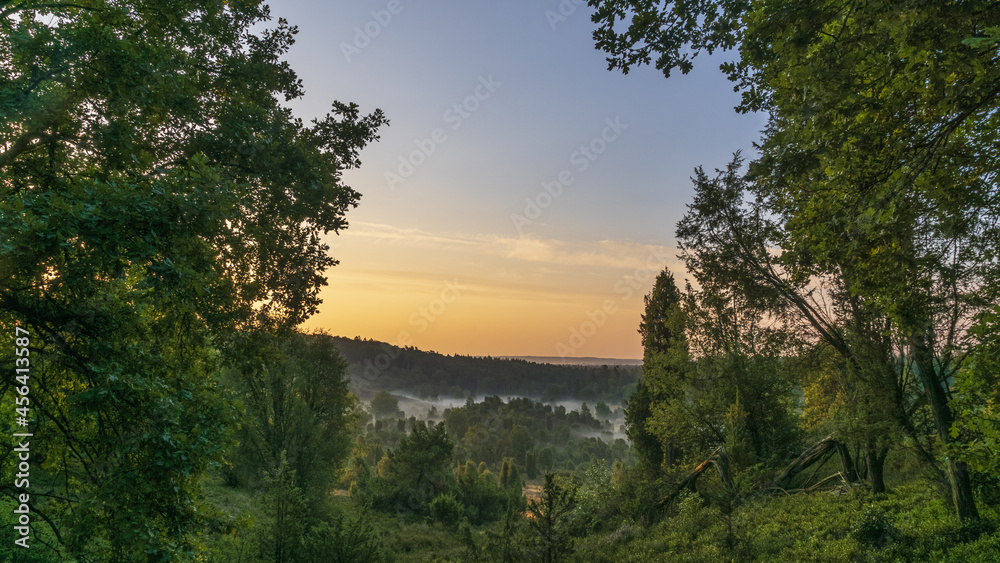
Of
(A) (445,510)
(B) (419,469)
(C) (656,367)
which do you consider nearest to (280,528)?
(C) (656,367)

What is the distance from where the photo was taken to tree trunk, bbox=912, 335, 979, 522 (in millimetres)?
8359

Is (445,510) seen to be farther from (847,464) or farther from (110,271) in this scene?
(110,271)

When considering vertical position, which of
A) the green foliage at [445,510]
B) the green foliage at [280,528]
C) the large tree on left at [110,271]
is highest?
the large tree on left at [110,271]

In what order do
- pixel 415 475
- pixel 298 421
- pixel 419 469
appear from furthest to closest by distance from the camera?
pixel 419 469
pixel 415 475
pixel 298 421

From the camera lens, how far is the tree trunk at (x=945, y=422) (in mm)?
8359

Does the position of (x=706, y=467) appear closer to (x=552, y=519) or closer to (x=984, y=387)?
(x=552, y=519)

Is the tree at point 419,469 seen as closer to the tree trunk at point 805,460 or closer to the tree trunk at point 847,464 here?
the tree trunk at point 805,460

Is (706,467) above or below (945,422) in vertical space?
below

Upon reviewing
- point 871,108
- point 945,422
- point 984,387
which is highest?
point 871,108

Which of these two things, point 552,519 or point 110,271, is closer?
point 110,271

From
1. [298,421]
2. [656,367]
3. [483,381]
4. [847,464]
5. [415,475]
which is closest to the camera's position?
[847,464]

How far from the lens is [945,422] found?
28.6 feet

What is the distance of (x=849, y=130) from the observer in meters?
4.29

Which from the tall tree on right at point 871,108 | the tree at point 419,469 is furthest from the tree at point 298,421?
→ the tall tree on right at point 871,108
